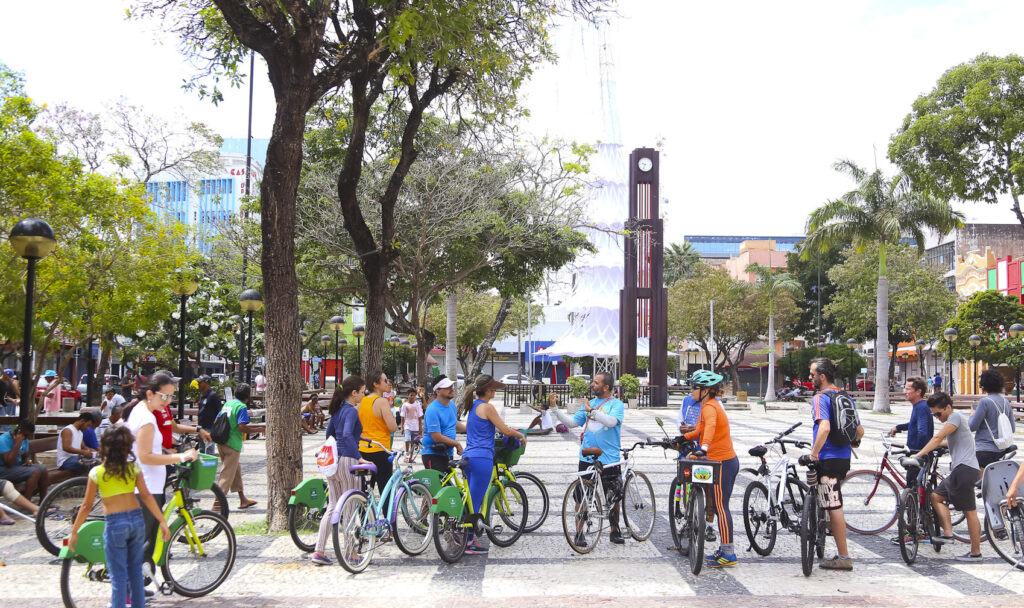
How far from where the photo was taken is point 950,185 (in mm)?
18953

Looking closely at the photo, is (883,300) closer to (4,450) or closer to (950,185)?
(950,185)

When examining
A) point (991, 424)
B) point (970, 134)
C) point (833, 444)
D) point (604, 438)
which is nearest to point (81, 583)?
point (604, 438)

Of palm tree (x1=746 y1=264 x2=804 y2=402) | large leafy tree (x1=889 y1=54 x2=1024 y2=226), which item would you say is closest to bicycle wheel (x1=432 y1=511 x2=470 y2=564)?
large leafy tree (x1=889 y1=54 x2=1024 y2=226)

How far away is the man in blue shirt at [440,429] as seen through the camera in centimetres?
773

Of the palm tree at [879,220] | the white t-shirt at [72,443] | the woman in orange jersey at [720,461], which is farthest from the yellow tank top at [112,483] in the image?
the palm tree at [879,220]

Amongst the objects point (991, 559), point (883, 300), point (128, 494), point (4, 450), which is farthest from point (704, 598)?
point (883, 300)

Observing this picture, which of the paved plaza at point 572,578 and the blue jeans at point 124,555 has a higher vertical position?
the blue jeans at point 124,555

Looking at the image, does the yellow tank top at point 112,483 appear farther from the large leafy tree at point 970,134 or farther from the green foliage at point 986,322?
the green foliage at point 986,322

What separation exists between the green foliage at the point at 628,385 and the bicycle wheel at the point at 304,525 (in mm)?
25135

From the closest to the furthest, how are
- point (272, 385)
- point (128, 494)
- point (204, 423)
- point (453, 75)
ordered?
point (128, 494)
point (272, 385)
point (204, 423)
point (453, 75)

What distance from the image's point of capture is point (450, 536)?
712 centimetres

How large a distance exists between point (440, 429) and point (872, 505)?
204 inches

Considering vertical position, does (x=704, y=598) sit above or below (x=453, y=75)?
below

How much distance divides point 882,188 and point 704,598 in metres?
29.3
